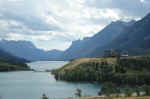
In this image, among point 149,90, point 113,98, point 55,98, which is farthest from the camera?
point 55,98

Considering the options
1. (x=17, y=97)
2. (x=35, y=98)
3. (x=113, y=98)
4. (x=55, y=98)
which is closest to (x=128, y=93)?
(x=113, y=98)

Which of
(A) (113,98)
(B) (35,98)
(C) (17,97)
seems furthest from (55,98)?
(A) (113,98)

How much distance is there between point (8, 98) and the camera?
497 feet

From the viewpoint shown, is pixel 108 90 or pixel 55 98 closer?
pixel 108 90

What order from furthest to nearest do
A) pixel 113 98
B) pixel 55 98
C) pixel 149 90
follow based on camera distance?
pixel 55 98
pixel 149 90
pixel 113 98

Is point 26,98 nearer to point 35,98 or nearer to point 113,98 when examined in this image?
point 35,98

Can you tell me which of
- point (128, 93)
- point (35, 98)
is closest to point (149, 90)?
point (128, 93)

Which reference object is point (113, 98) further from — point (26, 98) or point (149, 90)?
point (26, 98)

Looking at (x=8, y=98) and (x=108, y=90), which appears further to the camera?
(x=8, y=98)

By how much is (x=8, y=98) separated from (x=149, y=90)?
3314 inches

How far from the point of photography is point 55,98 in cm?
14700

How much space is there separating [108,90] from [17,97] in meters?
63.8

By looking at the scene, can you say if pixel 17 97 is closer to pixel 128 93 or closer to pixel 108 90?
pixel 108 90

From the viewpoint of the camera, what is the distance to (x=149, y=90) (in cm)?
11750
